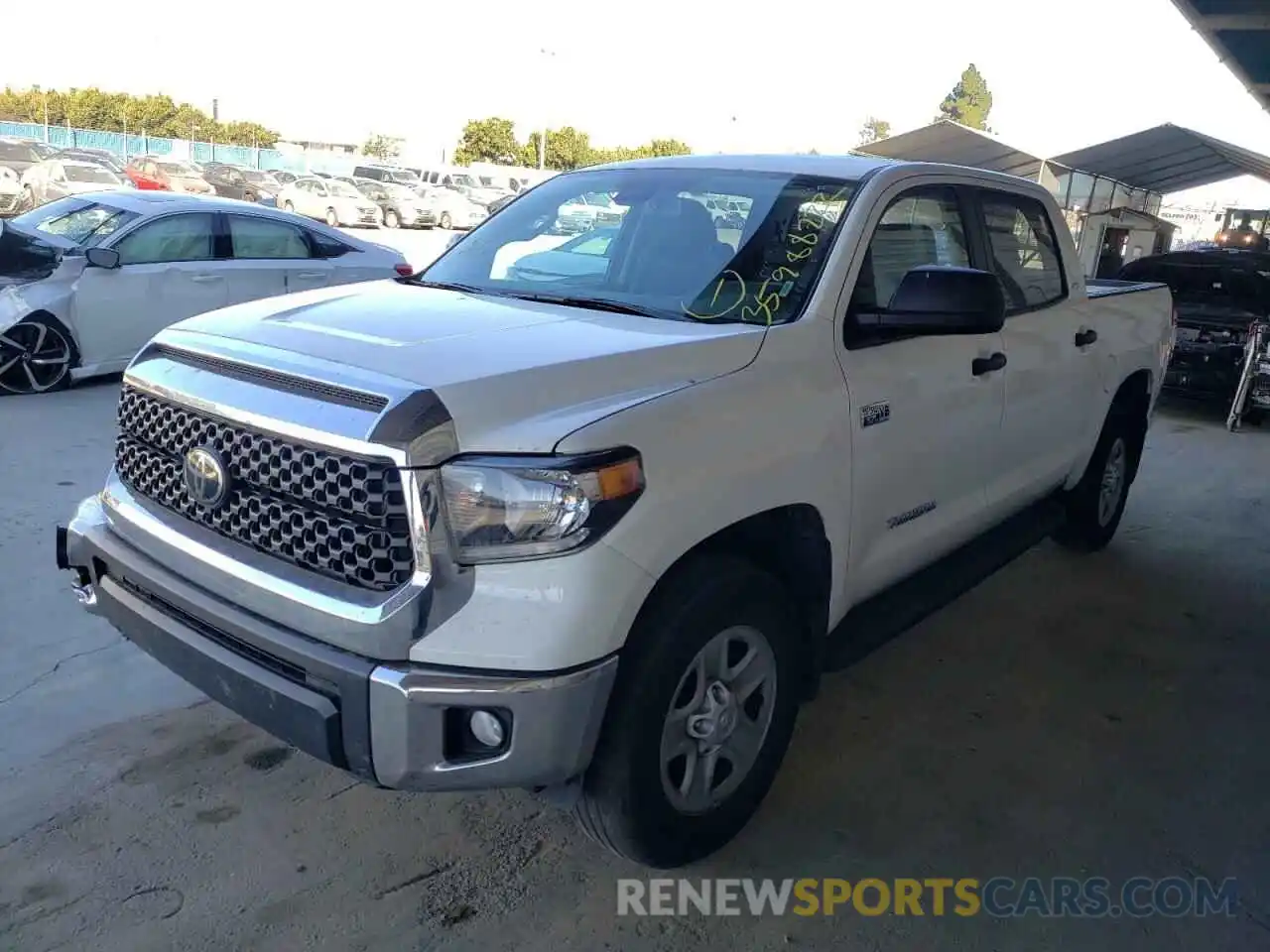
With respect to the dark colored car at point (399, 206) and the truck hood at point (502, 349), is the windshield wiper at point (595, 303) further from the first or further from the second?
the dark colored car at point (399, 206)

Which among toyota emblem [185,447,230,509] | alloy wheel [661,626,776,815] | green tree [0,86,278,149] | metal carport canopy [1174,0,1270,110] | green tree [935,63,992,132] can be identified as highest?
green tree [935,63,992,132]

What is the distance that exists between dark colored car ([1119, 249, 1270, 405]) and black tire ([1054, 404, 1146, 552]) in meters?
5.12

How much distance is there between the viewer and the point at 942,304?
308cm

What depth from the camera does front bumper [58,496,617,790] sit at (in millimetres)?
2221

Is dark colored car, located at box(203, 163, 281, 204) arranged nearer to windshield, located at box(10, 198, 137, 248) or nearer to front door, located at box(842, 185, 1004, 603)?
windshield, located at box(10, 198, 137, 248)

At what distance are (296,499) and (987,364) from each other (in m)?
2.52

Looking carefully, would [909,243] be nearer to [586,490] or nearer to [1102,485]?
[586,490]

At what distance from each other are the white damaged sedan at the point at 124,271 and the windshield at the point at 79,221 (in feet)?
0.04

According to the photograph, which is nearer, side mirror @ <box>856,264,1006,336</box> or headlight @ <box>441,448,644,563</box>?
headlight @ <box>441,448,644,563</box>

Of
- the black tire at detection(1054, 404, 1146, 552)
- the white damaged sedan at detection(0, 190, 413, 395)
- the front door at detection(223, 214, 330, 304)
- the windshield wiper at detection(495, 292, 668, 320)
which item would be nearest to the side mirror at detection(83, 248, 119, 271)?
the white damaged sedan at detection(0, 190, 413, 395)

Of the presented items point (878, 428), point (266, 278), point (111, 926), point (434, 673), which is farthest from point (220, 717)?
point (266, 278)

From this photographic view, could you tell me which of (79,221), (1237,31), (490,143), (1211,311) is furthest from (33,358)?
(490,143)

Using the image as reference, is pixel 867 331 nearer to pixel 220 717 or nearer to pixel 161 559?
pixel 161 559

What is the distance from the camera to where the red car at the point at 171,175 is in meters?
30.2
